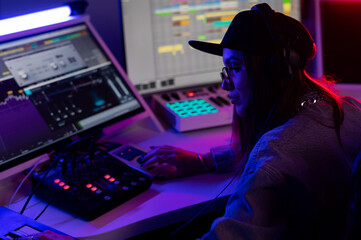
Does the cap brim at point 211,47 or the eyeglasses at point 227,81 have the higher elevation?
the cap brim at point 211,47

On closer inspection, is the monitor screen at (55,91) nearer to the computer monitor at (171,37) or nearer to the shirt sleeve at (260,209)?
the computer monitor at (171,37)

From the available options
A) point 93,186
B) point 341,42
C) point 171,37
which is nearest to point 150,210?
point 93,186

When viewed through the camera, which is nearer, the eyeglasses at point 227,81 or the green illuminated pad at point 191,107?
the eyeglasses at point 227,81

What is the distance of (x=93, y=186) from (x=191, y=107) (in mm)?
567

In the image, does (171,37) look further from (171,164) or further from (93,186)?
(93,186)

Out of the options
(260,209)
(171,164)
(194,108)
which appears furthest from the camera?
(194,108)

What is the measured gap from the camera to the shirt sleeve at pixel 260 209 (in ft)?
2.53

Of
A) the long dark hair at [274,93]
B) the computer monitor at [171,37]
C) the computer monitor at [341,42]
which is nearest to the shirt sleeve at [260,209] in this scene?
the long dark hair at [274,93]

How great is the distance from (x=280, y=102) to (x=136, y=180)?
0.42 meters

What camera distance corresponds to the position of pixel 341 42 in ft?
5.85

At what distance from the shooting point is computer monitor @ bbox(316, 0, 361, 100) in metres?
1.74

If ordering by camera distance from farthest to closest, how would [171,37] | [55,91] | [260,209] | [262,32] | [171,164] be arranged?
[171,37]
[55,91]
[171,164]
[262,32]
[260,209]

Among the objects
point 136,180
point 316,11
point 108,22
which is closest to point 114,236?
point 136,180

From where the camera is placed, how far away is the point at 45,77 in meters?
1.36
